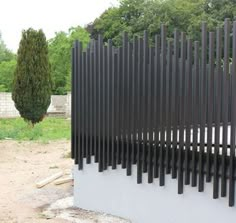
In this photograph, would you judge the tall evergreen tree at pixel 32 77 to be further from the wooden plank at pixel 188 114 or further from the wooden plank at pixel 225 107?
the wooden plank at pixel 225 107

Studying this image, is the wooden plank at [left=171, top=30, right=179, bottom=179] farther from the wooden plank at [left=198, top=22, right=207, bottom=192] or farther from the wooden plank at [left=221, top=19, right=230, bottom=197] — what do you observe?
the wooden plank at [left=221, top=19, right=230, bottom=197]

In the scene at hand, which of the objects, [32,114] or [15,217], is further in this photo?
[32,114]

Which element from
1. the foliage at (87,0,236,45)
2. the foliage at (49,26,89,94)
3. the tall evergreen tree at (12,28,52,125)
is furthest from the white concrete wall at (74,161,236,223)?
the foliage at (49,26,89,94)

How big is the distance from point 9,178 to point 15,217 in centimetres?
301

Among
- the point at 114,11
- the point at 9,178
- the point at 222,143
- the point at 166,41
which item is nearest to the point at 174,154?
the point at 222,143

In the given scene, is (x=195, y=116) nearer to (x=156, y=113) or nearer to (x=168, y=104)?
(x=168, y=104)

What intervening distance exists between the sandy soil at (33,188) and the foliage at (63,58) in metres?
19.7

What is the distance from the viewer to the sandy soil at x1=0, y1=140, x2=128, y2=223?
579 centimetres

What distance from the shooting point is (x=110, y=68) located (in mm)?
5473

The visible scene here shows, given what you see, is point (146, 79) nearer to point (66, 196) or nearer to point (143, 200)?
point (143, 200)

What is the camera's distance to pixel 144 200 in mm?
5191

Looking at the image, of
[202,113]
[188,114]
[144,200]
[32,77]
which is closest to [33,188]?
[144,200]

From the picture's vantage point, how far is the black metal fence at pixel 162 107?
4152 mm

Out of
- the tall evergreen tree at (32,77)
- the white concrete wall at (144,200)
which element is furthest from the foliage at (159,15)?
the white concrete wall at (144,200)
